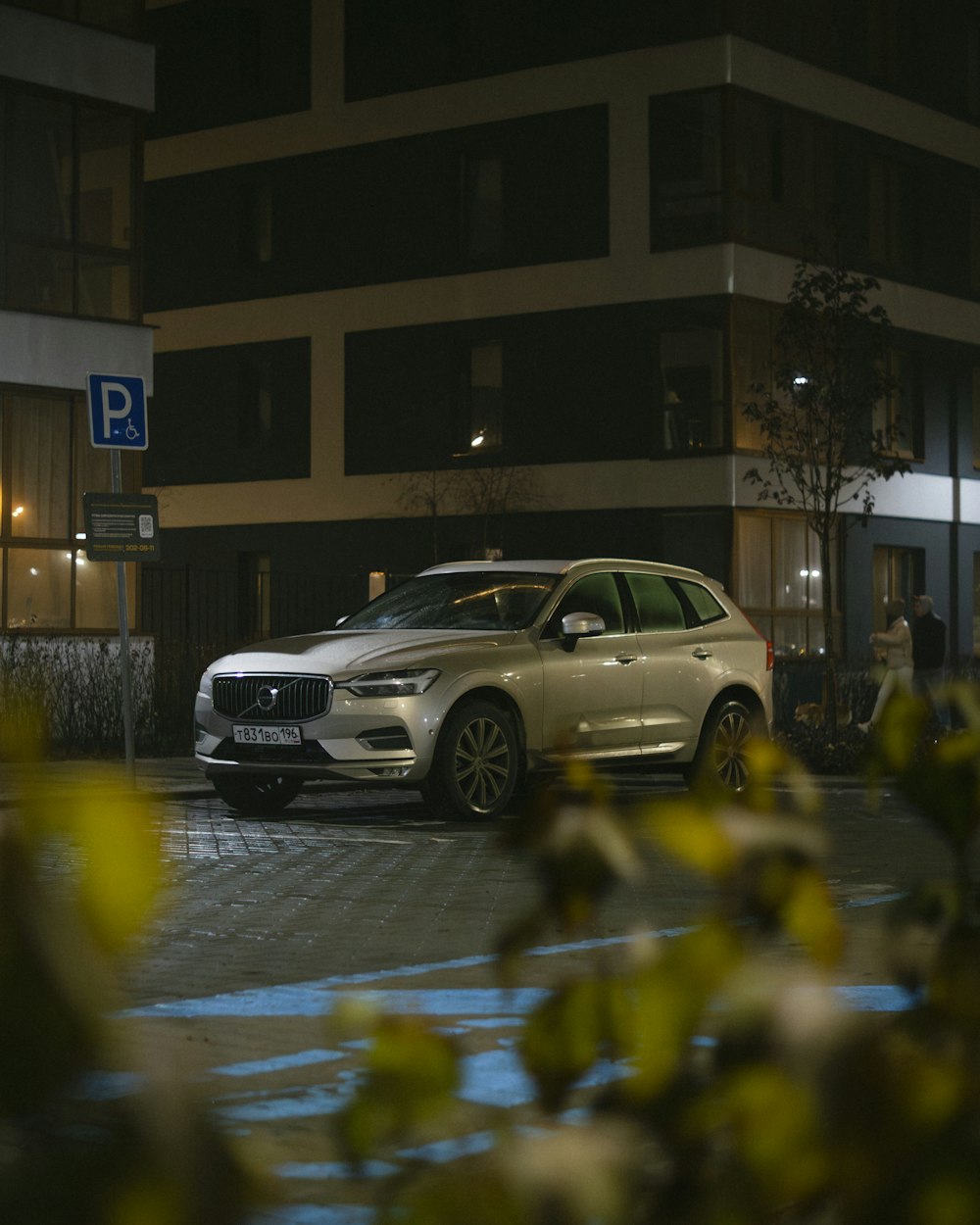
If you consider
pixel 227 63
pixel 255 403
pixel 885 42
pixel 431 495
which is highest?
pixel 227 63

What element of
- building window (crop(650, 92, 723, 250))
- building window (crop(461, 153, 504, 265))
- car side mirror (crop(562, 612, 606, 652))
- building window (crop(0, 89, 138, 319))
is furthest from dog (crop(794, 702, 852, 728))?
building window (crop(461, 153, 504, 265))

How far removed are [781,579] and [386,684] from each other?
22.4 metres

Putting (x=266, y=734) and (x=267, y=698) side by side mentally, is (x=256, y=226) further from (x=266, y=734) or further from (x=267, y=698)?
(x=266, y=734)

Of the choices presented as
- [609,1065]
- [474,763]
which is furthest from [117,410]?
[609,1065]

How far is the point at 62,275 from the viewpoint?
24328 millimetres

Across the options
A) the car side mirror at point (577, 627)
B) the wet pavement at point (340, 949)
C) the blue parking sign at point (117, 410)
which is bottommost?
the wet pavement at point (340, 949)

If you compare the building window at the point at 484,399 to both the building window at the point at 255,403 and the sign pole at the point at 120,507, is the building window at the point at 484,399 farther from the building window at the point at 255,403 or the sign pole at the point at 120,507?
the sign pole at the point at 120,507

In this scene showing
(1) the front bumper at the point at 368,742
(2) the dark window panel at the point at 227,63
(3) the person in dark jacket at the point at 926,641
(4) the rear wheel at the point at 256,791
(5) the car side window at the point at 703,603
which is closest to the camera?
(1) the front bumper at the point at 368,742

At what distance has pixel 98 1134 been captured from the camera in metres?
1.34

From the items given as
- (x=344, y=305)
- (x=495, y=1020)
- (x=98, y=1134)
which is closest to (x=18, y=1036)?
(x=98, y=1134)

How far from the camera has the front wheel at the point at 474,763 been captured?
1426 cm

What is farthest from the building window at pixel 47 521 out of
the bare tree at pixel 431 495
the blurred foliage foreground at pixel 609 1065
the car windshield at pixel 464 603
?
the blurred foliage foreground at pixel 609 1065

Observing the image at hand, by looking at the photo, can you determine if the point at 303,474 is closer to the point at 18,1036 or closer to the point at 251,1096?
the point at 251,1096

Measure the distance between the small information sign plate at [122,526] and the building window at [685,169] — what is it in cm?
2002
